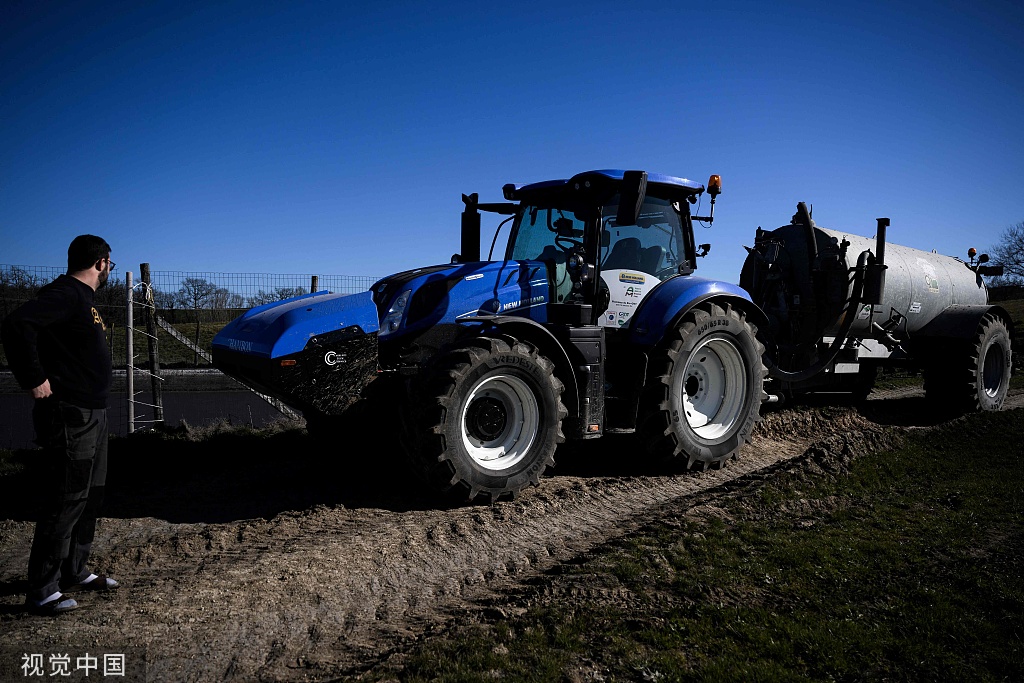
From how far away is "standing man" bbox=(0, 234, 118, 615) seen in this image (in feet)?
11.5

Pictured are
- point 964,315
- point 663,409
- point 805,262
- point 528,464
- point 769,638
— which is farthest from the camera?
point 964,315

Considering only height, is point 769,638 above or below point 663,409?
below

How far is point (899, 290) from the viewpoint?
31.8 feet

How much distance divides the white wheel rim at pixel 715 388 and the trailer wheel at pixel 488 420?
6.90ft

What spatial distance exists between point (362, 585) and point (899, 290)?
29.3 ft

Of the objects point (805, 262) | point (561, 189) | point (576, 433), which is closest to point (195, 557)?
point (576, 433)

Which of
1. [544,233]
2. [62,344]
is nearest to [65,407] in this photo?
[62,344]

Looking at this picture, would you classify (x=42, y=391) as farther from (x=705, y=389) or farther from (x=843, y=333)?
(x=843, y=333)

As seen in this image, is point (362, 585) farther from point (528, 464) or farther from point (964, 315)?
point (964, 315)

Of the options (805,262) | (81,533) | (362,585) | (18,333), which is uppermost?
(805,262)

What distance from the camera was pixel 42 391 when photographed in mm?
3496

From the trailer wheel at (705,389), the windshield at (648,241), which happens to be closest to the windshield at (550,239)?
the windshield at (648,241)

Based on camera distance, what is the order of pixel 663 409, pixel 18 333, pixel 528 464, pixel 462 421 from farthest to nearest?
pixel 663 409 → pixel 528 464 → pixel 462 421 → pixel 18 333

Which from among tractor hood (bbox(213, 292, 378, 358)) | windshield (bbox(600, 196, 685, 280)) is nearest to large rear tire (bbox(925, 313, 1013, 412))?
windshield (bbox(600, 196, 685, 280))
